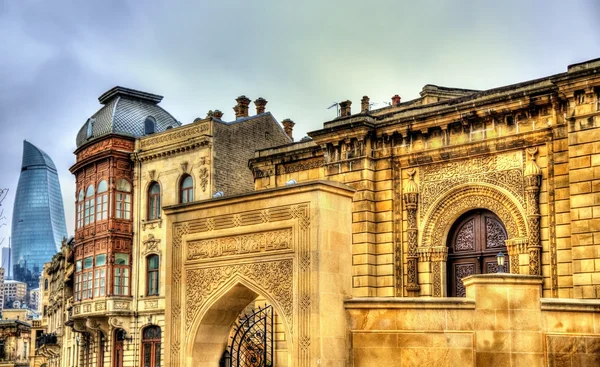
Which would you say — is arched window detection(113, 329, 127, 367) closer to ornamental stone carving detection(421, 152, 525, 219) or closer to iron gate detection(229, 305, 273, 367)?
iron gate detection(229, 305, 273, 367)

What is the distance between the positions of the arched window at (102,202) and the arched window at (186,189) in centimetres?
360

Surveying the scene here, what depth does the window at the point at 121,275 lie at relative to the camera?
35.8 metres

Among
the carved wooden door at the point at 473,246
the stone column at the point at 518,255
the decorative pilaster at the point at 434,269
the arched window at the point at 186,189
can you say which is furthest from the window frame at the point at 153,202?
the stone column at the point at 518,255

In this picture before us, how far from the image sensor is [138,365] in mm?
35219

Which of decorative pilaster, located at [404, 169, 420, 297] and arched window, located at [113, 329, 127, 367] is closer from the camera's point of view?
decorative pilaster, located at [404, 169, 420, 297]

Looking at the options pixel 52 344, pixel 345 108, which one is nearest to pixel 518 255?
pixel 345 108

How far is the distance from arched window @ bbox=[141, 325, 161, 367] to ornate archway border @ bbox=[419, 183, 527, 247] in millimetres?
17702

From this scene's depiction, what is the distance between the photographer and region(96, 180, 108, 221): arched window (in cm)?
3641

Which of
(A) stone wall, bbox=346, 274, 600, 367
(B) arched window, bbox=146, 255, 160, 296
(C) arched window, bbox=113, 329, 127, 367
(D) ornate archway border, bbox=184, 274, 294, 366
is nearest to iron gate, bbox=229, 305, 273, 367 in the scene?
(D) ornate archway border, bbox=184, 274, 294, 366

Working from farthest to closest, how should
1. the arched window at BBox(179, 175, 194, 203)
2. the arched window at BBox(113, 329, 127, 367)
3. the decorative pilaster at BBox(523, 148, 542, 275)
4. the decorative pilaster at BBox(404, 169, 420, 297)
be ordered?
the arched window at BBox(113, 329, 127, 367), the arched window at BBox(179, 175, 194, 203), the decorative pilaster at BBox(404, 169, 420, 297), the decorative pilaster at BBox(523, 148, 542, 275)

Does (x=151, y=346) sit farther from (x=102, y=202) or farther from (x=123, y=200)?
(x=102, y=202)

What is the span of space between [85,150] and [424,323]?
28.0 meters

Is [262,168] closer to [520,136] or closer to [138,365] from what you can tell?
[520,136]

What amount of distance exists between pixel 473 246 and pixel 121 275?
64.7 ft
